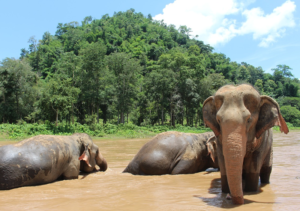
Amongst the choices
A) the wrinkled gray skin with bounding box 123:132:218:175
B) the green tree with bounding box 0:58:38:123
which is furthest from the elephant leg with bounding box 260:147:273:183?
the green tree with bounding box 0:58:38:123

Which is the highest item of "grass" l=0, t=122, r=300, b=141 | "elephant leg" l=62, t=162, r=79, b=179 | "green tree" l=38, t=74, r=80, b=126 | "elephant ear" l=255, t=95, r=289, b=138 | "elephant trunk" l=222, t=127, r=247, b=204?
"green tree" l=38, t=74, r=80, b=126

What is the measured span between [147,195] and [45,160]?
280cm

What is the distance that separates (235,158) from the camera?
383 cm

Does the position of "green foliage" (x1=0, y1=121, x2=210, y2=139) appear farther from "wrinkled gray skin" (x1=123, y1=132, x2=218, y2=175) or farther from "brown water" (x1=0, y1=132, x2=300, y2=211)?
"brown water" (x1=0, y1=132, x2=300, y2=211)

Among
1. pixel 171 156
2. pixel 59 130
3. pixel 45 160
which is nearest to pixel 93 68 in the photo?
pixel 59 130

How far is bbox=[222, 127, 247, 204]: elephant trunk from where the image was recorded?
12.5 feet

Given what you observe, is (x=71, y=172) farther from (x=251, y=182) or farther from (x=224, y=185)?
(x=251, y=182)

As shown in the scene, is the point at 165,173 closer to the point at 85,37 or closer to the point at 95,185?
the point at 95,185

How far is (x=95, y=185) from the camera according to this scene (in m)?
6.45

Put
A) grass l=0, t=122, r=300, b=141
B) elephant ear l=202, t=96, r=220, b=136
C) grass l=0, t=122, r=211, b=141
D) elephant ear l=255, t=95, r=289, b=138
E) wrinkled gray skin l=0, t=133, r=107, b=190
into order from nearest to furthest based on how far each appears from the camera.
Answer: elephant ear l=255, t=95, r=289, b=138 < elephant ear l=202, t=96, r=220, b=136 < wrinkled gray skin l=0, t=133, r=107, b=190 < grass l=0, t=122, r=300, b=141 < grass l=0, t=122, r=211, b=141

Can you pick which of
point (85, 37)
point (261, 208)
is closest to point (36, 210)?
point (261, 208)

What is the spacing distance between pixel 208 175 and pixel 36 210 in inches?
183

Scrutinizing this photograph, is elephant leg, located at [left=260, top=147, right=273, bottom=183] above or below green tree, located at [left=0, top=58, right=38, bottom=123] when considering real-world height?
below

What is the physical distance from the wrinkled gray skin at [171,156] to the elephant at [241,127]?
2199 mm
